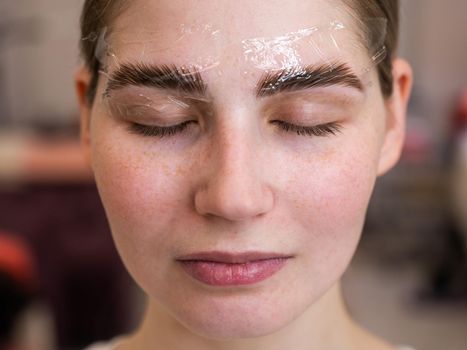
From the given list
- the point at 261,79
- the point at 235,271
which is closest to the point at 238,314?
the point at 235,271

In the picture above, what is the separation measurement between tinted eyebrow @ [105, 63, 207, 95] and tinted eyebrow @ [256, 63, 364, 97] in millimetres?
69

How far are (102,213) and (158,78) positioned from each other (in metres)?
1.88

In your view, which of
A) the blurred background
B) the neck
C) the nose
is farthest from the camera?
the blurred background

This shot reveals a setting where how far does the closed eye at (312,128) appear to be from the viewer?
0.75 metres

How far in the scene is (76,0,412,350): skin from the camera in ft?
2.37

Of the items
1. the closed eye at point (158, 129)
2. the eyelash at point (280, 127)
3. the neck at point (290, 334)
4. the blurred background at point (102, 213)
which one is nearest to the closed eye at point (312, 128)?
the eyelash at point (280, 127)

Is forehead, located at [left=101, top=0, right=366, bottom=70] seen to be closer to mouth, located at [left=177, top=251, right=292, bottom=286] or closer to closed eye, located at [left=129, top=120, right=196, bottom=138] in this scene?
closed eye, located at [left=129, top=120, right=196, bottom=138]

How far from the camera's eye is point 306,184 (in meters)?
0.74

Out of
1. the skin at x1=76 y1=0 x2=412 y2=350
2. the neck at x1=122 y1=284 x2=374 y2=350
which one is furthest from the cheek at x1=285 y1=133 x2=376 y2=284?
the neck at x1=122 y1=284 x2=374 y2=350

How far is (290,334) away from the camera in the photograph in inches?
34.5

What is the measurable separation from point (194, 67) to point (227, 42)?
4 cm

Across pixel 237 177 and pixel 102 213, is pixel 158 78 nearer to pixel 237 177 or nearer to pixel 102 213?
pixel 237 177

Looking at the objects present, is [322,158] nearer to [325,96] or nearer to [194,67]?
[325,96]

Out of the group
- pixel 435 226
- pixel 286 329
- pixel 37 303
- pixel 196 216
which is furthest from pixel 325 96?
pixel 435 226
